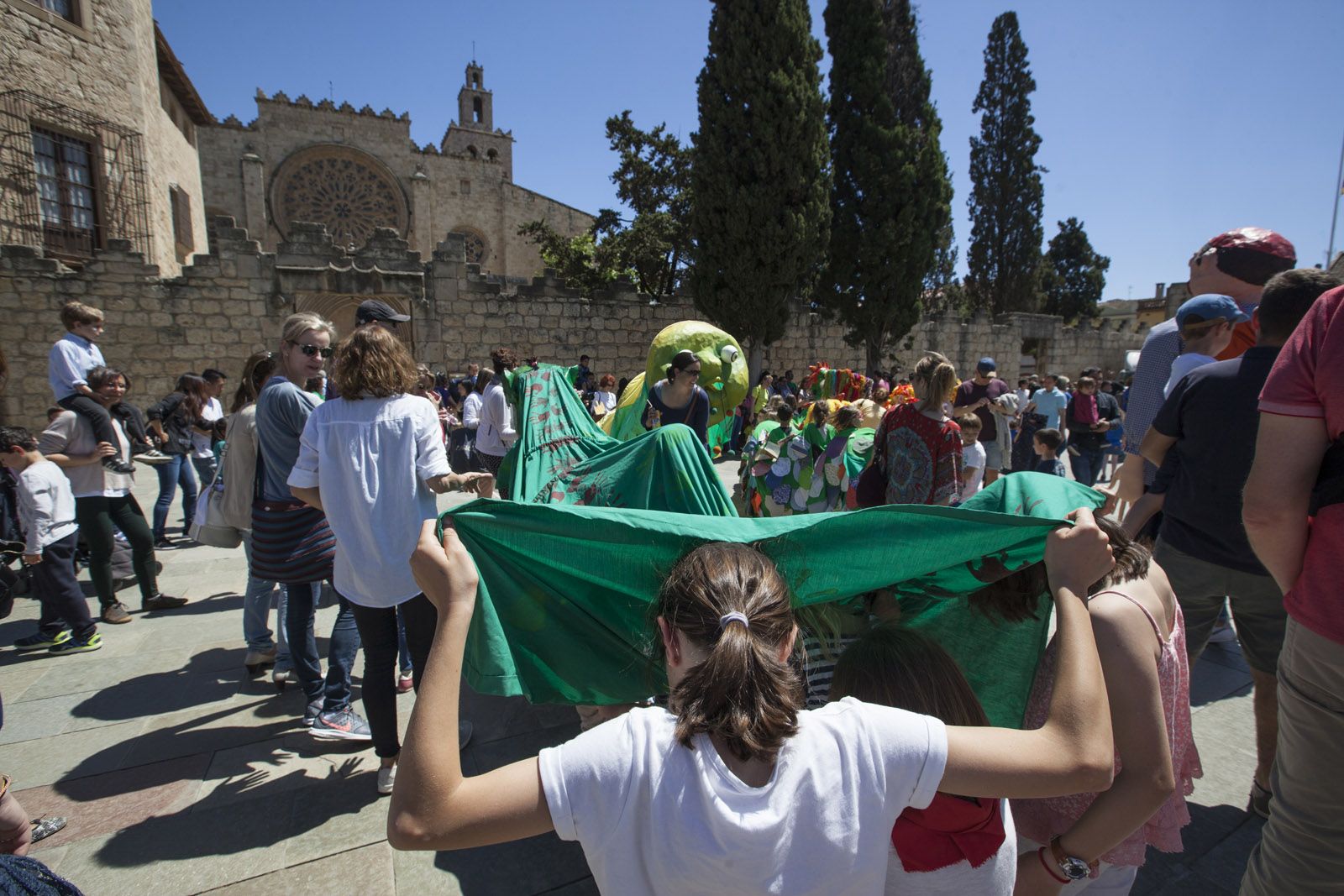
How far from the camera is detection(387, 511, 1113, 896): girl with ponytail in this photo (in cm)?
96

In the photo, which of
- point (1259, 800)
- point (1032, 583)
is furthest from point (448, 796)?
point (1259, 800)

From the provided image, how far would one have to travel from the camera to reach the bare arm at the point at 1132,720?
4.37 feet

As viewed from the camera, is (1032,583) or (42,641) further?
(42,641)

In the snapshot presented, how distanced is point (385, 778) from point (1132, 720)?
2.62 meters

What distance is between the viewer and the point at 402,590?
2.55 m

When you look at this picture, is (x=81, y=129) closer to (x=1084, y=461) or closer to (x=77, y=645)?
(x=77, y=645)

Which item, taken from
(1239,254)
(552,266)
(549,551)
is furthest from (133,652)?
(552,266)

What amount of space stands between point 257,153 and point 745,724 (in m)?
33.4

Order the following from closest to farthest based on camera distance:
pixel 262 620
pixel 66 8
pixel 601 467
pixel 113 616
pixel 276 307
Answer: pixel 601 467
pixel 262 620
pixel 113 616
pixel 66 8
pixel 276 307

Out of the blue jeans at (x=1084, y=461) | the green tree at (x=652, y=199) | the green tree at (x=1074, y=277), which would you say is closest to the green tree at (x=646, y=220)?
the green tree at (x=652, y=199)

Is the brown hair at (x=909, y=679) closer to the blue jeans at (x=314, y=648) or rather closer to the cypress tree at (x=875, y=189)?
the blue jeans at (x=314, y=648)

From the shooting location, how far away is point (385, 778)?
8.80 ft

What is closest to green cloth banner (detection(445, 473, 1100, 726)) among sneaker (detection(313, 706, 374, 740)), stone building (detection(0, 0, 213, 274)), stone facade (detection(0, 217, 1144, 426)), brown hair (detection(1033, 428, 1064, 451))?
sneaker (detection(313, 706, 374, 740))

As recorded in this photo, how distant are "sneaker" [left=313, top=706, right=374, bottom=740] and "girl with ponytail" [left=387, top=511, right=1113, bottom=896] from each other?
7.44ft
